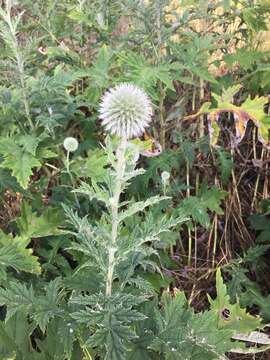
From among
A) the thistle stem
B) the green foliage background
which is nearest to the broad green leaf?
the green foliage background

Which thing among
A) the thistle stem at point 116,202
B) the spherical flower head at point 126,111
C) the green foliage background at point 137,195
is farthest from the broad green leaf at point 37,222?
the spherical flower head at point 126,111

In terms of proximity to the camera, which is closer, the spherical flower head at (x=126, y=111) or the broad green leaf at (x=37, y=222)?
the spherical flower head at (x=126, y=111)

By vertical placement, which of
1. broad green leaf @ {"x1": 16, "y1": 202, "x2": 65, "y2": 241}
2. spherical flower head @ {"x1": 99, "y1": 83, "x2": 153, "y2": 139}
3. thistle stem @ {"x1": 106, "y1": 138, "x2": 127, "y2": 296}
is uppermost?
spherical flower head @ {"x1": 99, "y1": 83, "x2": 153, "y2": 139}

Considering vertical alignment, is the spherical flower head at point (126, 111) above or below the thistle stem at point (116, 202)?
above

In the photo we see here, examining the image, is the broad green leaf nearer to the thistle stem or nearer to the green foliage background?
the green foliage background

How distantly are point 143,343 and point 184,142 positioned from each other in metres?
1.01

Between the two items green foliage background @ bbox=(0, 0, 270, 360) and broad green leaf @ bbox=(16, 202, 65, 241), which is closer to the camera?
green foliage background @ bbox=(0, 0, 270, 360)

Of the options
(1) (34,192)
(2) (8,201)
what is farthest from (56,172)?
(2) (8,201)

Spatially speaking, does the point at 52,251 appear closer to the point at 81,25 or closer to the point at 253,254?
the point at 253,254

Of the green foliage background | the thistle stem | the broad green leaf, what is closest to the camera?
the thistle stem

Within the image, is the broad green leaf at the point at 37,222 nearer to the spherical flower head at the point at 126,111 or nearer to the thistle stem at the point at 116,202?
the thistle stem at the point at 116,202

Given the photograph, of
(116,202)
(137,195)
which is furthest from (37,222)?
(116,202)

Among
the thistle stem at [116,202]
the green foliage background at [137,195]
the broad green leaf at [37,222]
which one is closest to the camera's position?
the thistle stem at [116,202]

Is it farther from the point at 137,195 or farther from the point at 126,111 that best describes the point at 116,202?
the point at 137,195
